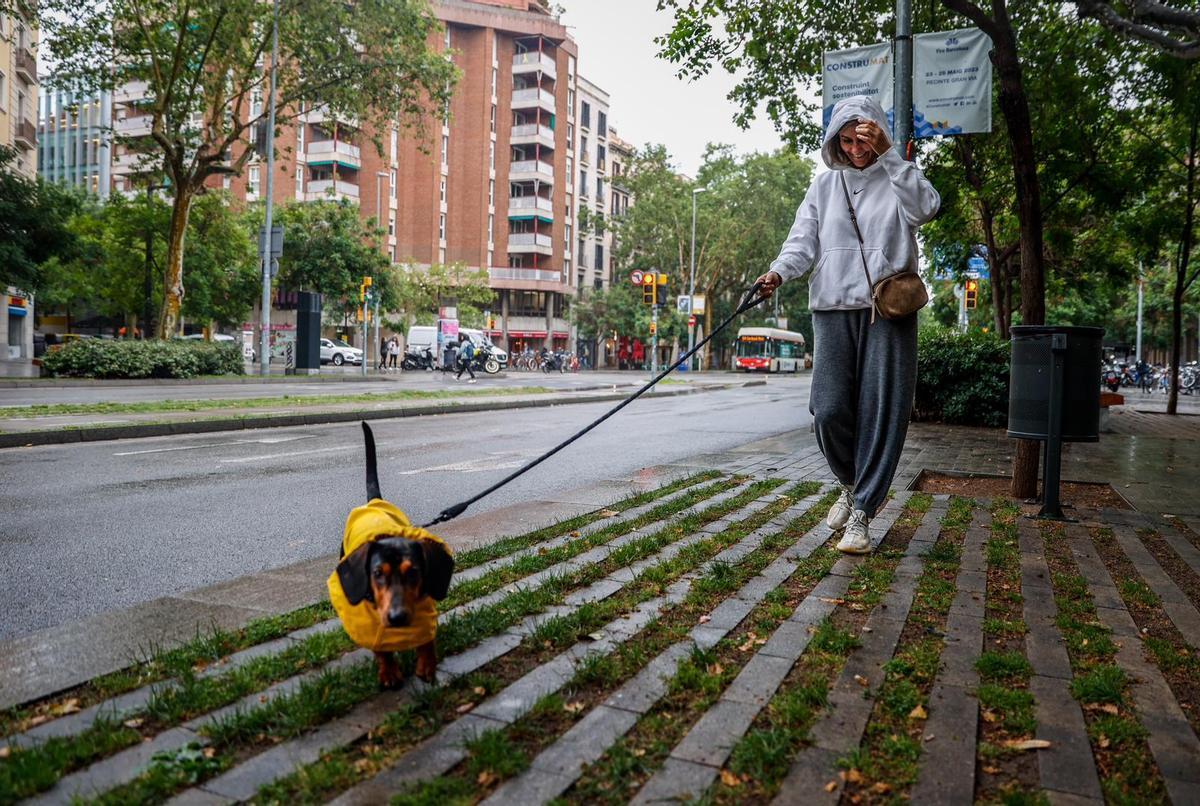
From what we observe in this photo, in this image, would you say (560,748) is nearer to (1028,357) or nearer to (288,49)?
(1028,357)

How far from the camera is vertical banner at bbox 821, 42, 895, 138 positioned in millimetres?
9425

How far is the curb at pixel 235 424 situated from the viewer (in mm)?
10031

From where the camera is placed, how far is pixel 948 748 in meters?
2.25

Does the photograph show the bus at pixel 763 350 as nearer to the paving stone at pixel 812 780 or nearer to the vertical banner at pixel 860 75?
the vertical banner at pixel 860 75

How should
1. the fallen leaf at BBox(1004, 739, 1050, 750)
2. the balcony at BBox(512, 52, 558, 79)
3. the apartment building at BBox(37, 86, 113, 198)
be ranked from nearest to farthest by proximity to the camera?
the fallen leaf at BBox(1004, 739, 1050, 750), the balcony at BBox(512, 52, 558, 79), the apartment building at BBox(37, 86, 113, 198)

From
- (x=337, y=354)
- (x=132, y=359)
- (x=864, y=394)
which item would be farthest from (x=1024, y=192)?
(x=337, y=354)

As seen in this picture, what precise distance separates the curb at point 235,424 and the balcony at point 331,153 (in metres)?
43.4

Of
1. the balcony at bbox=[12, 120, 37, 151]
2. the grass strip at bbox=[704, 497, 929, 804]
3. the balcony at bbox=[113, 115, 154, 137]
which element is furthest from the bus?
the grass strip at bbox=[704, 497, 929, 804]

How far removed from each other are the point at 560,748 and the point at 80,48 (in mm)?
27191

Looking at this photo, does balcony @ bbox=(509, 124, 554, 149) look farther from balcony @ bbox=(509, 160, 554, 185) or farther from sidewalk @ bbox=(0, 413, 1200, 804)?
sidewalk @ bbox=(0, 413, 1200, 804)

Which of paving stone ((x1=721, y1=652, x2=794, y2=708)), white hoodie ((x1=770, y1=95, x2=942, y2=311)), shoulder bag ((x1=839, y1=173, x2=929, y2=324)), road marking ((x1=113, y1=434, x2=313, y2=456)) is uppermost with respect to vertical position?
white hoodie ((x1=770, y1=95, x2=942, y2=311))

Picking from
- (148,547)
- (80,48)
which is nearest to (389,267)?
(80,48)

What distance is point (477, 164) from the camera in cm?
6219

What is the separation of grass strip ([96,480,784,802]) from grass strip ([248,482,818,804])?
0.19 meters
